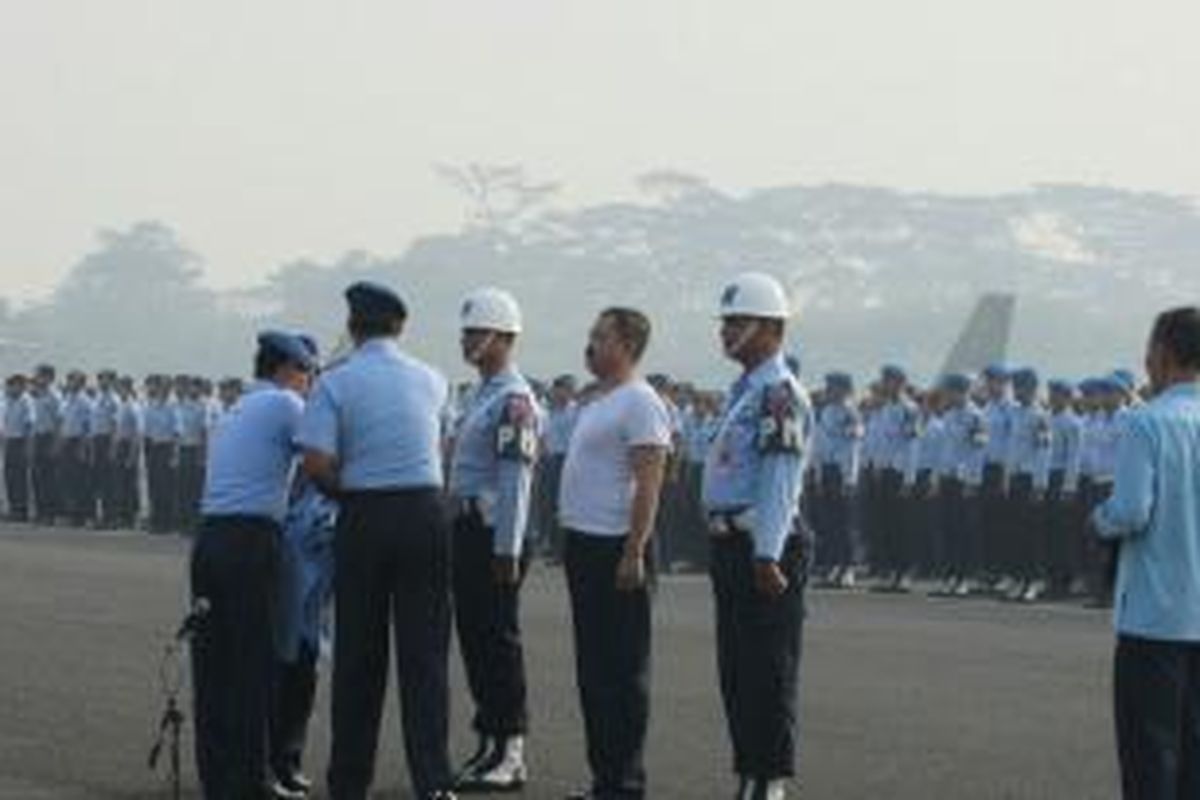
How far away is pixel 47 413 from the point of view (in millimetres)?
35344

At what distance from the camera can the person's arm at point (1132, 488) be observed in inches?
340

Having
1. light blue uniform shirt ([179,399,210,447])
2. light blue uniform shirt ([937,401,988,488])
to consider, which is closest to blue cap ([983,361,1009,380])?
light blue uniform shirt ([937,401,988,488])

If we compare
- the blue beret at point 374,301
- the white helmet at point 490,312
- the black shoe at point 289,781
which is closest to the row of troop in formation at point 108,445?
the white helmet at point 490,312

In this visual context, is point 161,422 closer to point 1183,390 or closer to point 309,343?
point 309,343

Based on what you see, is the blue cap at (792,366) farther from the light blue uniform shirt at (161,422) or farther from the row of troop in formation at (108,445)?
the light blue uniform shirt at (161,422)

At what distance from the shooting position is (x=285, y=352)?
10414 millimetres

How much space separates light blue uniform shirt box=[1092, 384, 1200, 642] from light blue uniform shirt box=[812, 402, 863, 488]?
17.2 metres

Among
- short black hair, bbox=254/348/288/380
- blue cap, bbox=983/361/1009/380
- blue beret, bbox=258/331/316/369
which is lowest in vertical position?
blue cap, bbox=983/361/1009/380

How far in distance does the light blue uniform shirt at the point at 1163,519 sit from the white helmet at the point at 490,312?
3207mm

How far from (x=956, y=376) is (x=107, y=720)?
14156mm

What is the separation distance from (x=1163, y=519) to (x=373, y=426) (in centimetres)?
286

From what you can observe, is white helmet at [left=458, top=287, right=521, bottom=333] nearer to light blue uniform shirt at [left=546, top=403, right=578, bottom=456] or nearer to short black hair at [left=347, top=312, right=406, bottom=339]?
short black hair at [left=347, top=312, right=406, bottom=339]

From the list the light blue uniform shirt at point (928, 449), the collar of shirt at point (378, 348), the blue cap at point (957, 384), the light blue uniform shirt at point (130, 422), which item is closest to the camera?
the collar of shirt at point (378, 348)

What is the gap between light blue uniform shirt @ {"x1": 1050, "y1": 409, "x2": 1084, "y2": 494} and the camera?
23.7m
